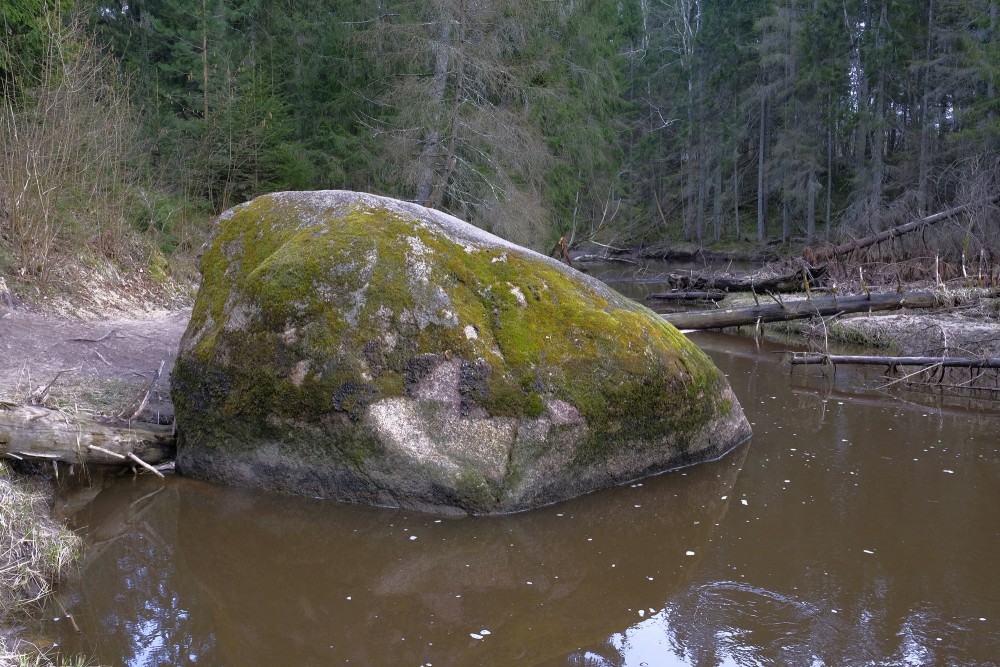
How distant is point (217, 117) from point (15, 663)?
13.3 metres

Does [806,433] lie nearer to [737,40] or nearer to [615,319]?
[615,319]

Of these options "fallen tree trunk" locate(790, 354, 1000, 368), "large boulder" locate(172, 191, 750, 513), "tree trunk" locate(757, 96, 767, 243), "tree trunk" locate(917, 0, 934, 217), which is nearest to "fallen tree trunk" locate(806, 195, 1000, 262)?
"fallen tree trunk" locate(790, 354, 1000, 368)

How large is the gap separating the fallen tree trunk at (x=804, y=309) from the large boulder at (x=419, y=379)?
21.4 feet

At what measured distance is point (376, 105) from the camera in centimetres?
1920

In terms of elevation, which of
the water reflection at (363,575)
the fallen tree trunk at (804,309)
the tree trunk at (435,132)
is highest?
the tree trunk at (435,132)

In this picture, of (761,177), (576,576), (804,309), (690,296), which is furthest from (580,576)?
(761,177)

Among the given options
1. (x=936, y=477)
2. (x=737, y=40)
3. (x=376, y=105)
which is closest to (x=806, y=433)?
(x=936, y=477)

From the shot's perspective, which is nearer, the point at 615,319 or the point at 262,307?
the point at 262,307

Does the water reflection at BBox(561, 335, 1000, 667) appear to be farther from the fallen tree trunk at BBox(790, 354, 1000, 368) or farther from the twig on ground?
the twig on ground

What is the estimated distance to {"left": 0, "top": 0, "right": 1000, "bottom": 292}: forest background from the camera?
966 cm

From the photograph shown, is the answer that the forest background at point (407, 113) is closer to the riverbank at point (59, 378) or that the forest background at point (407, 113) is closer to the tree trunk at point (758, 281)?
the riverbank at point (59, 378)

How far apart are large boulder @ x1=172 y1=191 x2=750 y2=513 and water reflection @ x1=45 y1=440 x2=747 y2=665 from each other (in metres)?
0.24

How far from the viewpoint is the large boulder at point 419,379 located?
17.1ft

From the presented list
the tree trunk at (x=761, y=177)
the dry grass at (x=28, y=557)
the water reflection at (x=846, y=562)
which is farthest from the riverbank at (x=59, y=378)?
the tree trunk at (x=761, y=177)
